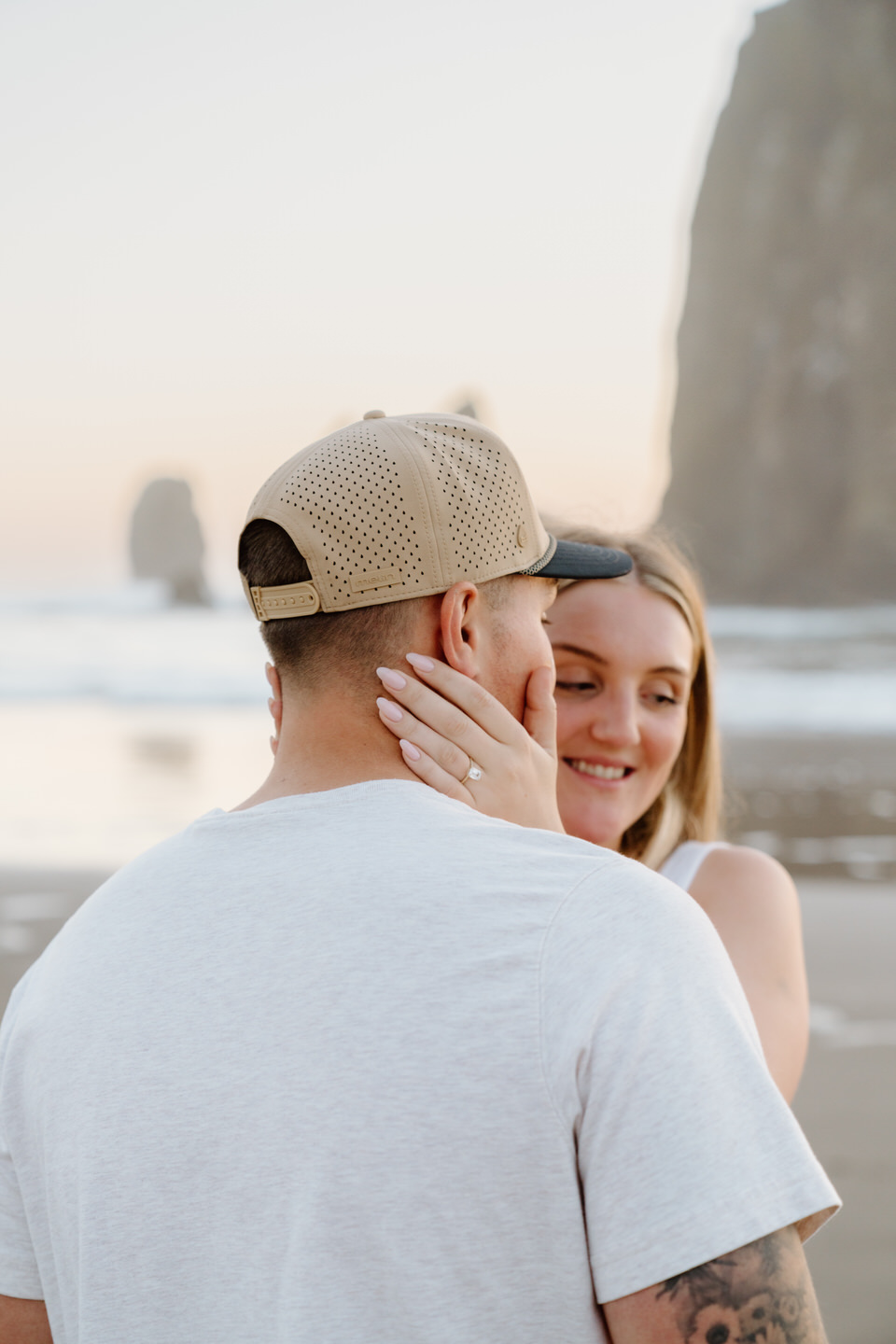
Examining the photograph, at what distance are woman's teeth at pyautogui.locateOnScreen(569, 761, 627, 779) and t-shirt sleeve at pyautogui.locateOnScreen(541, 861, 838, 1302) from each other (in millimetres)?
1885

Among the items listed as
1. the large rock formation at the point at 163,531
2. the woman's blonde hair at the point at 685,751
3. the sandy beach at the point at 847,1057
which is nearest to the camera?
the woman's blonde hair at the point at 685,751

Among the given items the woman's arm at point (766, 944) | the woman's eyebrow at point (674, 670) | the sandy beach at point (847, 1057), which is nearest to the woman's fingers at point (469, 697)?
the woman's arm at point (766, 944)

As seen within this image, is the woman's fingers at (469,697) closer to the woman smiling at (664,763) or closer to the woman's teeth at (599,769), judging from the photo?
the woman smiling at (664,763)

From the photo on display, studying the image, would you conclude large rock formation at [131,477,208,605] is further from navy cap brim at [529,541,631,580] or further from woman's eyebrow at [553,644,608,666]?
navy cap brim at [529,541,631,580]

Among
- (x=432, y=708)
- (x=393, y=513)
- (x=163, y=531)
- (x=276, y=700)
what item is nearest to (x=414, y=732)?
(x=432, y=708)

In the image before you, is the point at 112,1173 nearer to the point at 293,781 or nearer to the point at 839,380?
the point at 293,781

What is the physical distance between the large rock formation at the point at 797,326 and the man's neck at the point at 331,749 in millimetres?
52693

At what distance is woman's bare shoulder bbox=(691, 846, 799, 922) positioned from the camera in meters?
2.55

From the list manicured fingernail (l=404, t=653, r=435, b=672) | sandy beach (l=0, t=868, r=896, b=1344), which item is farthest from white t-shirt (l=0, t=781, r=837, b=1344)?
sandy beach (l=0, t=868, r=896, b=1344)

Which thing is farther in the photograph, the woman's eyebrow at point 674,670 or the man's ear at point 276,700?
the woman's eyebrow at point 674,670

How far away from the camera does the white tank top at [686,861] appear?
2.74 m

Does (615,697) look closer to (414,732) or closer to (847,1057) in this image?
(414,732)

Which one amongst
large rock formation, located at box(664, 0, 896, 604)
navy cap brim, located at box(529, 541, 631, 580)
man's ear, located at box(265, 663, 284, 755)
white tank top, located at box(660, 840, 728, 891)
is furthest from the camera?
large rock formation, located at box(664, 0, 896, 604)

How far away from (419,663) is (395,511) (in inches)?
7.2
